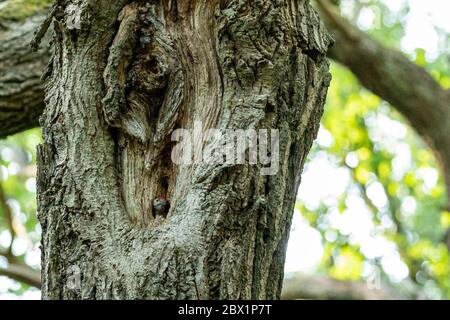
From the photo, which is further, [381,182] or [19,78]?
[381,182]

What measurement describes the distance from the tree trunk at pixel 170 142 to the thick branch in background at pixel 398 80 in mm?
2723

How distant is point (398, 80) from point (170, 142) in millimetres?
3069

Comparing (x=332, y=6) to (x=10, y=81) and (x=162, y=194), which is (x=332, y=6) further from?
(x=162, y=194)

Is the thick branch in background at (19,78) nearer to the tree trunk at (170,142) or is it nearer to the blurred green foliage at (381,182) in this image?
the tree trunk at (170,142)

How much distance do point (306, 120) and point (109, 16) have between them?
65 centimetres

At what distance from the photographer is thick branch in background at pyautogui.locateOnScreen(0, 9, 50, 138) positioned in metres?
3.70

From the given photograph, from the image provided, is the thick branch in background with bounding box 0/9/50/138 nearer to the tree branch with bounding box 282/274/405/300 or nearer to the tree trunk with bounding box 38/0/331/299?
the tree trunk with bounding box 38/0/331/299

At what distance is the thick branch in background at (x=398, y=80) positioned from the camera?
15.7 feet

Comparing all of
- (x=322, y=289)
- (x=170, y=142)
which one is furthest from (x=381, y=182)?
(x=170, y=142)

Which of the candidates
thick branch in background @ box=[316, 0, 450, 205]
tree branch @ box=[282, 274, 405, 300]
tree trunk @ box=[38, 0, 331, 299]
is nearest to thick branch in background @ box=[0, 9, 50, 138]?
tree trunk @ box=[38, 0, 331, 299]

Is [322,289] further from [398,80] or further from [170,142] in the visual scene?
[170,142]

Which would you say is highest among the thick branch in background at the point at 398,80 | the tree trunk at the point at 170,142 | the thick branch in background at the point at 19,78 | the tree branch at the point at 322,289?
the thick branch in background at the point at 398,80

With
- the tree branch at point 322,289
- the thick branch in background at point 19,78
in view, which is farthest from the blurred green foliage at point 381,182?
the thick branch in background at point 19,78

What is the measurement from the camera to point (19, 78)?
3.71 m
